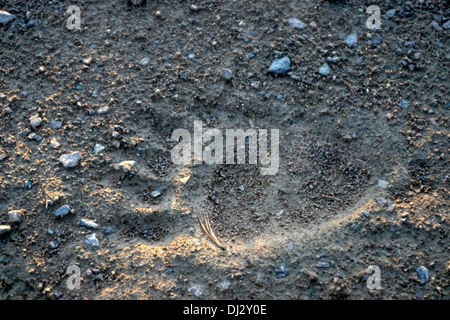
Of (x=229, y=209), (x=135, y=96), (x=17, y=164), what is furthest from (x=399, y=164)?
(x=17, y=164)

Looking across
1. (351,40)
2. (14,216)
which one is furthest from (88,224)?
(351,40)

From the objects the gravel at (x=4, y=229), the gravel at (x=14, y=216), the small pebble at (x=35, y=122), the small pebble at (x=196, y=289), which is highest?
the small pebble at (x=35, y=122)

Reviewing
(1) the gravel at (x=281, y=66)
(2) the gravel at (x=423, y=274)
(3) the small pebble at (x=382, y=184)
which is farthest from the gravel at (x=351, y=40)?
(2) the gravel at (x=423, y=274)

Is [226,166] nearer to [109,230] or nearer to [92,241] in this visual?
[109,230]

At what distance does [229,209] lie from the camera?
2.74 metres

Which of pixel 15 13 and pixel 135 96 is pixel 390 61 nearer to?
pixel 135 96

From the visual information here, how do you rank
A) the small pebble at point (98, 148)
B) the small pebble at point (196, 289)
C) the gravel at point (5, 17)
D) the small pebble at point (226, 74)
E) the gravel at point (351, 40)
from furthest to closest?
1. the gravel at point (5, 17)
2. the gravel at point (351, 40)
3. the small pebble at point (226, 74)
4. the small pebble at point (98, 148)
5. the small pebble at point (196, 289)

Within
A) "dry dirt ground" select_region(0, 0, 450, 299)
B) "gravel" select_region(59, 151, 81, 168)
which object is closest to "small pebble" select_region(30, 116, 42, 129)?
"dry dirt ground" select_region(0, 0, 450, 299)

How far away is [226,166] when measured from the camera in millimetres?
2881

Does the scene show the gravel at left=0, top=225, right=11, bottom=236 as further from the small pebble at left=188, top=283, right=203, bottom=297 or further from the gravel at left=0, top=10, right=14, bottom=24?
the gravel at left=0, top=10, right=14, bottom=24

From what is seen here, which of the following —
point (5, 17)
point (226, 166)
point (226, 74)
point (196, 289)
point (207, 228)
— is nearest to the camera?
point (196, 289)

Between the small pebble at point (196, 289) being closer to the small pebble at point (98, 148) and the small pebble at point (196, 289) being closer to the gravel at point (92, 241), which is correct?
the gravel at point (92, 241)

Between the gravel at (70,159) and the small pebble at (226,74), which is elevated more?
the small pebble at (226,74)

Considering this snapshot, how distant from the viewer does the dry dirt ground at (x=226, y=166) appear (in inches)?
95.9
